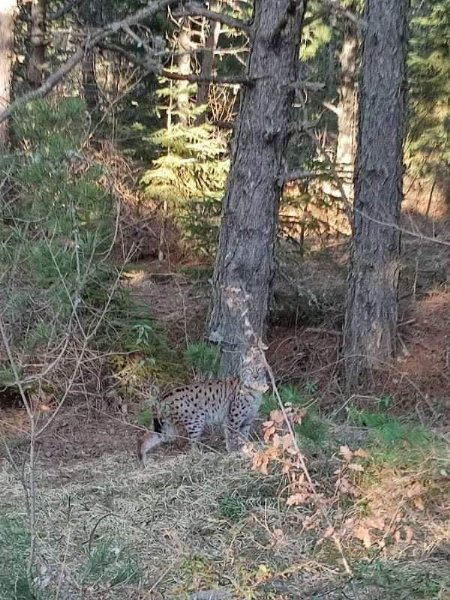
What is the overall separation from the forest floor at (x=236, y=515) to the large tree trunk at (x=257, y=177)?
1.35 m

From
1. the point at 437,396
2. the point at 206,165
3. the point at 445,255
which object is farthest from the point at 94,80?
the point at 437,396

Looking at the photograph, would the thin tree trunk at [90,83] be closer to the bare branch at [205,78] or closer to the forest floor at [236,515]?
the bare branch at [205,78]

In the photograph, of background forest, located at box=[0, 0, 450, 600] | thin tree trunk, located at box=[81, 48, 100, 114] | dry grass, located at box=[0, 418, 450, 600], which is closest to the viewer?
dry grass, located at box=[0, 418, 450, 600]

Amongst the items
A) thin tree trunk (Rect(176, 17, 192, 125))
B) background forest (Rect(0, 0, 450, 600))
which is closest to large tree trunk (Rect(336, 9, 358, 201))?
background forest (Rect(0, 0, 450, 600))

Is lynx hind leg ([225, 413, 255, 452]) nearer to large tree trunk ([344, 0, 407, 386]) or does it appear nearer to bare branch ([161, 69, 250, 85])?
large tree trunk ([344, 0, 407, 386])

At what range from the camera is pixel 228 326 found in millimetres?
9828

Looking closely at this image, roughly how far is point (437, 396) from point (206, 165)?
703 centimetres

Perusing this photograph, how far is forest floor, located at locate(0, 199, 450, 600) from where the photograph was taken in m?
4.83

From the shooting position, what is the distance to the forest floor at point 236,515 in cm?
483

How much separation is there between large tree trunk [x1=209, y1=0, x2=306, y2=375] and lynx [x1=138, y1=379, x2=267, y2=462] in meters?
1.15

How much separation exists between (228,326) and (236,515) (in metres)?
4.06

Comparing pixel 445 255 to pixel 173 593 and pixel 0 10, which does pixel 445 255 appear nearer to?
pixel 0 10

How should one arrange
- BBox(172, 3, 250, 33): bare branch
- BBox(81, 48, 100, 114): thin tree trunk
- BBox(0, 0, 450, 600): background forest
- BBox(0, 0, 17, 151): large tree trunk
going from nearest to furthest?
BBox(0, 0, 450, 600): background forest < BBox(172, 3, 250, 33): bare branch < BBox(0, 0, 17, 151): large tree trunk < BBox(81, 48, 100, 114): thin tree trunk

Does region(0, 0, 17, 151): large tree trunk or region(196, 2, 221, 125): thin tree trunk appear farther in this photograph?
region(196, 2, 221, 125): thin tree trunk
